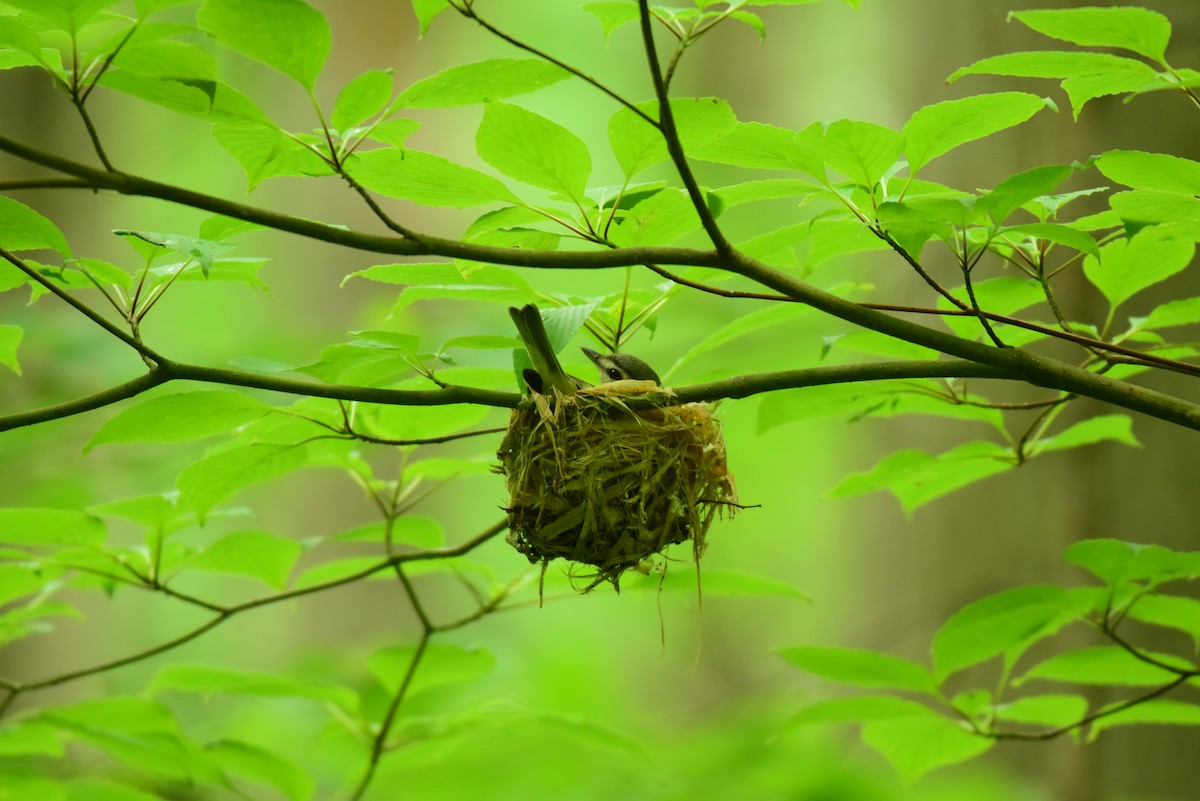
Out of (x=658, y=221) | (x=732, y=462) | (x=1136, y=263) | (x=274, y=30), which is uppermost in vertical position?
(x=274, y=30)

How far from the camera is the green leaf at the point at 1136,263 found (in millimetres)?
1684

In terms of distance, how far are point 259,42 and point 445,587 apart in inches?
392

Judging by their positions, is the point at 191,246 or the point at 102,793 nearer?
the point at 191,246

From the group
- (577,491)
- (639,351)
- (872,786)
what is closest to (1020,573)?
(872,786)

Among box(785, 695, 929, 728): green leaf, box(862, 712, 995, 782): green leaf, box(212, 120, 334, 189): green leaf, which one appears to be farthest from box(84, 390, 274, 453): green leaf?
box(862, 712, 995, 782): green leaf

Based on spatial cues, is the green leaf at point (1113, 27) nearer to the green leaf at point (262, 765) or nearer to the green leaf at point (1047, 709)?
the green leaf at point (1047, 709)

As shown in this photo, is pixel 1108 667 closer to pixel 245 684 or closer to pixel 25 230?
pixel 245 684

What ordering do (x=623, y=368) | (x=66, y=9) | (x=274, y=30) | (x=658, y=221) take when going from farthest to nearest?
(x=623, y=368)
(x=658, y=221)
(x=274, y=30)
(x=66, y=9)

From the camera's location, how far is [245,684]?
6.95ft

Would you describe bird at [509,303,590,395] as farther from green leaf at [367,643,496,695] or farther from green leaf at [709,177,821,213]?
green leaf at [367,643,496,695]

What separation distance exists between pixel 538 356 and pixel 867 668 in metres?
0.92

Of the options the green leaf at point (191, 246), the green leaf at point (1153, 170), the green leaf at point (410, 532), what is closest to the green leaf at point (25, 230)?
the green leaf at point (191, 246)

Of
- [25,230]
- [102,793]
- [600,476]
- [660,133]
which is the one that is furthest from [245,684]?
[660,133]

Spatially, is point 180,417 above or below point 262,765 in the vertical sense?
above
